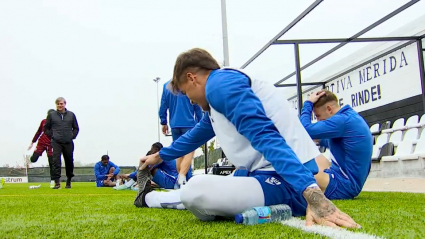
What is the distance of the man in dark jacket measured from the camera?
26.6 feet

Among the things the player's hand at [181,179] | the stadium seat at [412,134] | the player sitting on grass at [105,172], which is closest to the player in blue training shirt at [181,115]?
the player's hand at [181,179]

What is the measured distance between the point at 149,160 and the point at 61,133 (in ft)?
19.3

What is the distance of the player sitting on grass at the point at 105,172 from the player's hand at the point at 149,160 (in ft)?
31.0

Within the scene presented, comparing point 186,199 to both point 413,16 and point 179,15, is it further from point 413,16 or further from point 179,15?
A: point 179,15

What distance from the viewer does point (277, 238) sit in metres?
1.61

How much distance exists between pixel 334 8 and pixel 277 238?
19.4 ft

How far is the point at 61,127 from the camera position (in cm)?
817

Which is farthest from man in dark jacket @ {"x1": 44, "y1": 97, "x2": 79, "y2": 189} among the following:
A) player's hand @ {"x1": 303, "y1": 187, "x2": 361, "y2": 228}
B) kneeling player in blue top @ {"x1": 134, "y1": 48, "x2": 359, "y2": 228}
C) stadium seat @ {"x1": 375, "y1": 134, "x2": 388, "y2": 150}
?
player's hand @ {"x1": 303, "y1": 187, "x2": 361, "y2": 228}

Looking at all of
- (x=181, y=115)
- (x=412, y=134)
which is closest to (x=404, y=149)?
(x=412, y=134)

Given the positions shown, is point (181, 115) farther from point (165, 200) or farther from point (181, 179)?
point (165, 200)

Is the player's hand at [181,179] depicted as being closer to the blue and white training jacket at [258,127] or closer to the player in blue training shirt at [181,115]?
the player in blue training shirt at [181,115]

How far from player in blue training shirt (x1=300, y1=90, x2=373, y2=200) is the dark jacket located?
19.4 feet

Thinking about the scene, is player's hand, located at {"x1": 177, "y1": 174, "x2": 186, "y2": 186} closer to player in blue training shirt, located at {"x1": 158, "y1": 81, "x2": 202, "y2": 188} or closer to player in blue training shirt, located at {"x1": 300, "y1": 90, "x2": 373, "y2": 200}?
player in blue training shirt, located at {"x1": 158, "y1": 81, "x2": 202, "y2": 188}

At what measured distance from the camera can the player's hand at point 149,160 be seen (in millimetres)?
2766
